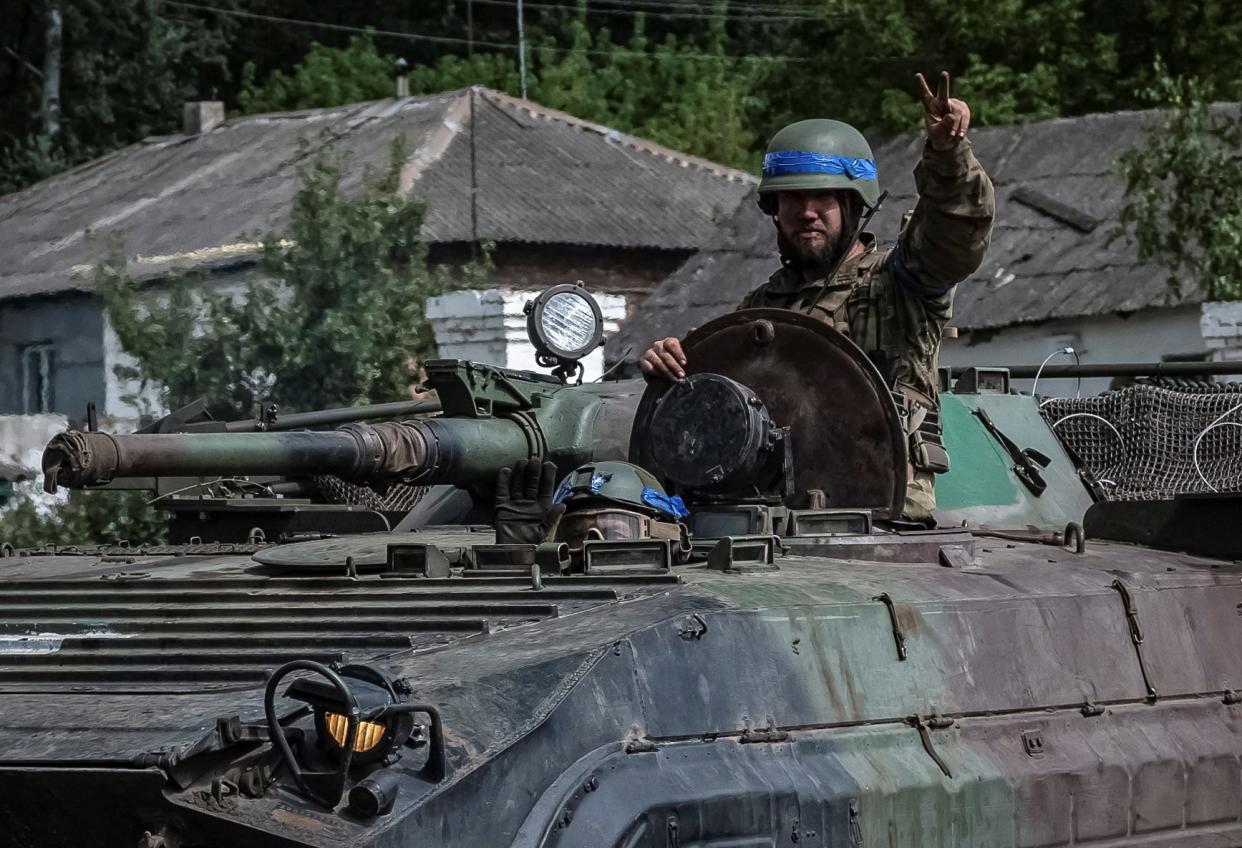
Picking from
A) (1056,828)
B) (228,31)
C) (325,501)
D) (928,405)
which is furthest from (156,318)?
(228,31)

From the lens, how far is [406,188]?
29.6 m

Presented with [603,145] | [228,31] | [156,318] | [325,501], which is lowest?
[325,501]

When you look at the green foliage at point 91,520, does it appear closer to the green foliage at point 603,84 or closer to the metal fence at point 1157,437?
the metal fence at point 1157,437

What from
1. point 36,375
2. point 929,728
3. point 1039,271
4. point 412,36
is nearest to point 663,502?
point 929,728

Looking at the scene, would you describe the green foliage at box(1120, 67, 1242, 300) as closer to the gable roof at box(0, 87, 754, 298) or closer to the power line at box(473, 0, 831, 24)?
the gable roof at box(0, 87, 754, 298)

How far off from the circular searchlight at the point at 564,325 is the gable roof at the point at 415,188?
63.6ft

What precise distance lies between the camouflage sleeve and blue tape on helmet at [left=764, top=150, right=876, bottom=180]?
0.52m

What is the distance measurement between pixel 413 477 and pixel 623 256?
23748 mm

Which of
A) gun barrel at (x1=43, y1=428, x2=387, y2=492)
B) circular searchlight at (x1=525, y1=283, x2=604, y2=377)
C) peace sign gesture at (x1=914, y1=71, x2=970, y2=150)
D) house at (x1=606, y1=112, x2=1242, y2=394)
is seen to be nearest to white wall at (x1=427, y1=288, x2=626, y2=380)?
house at (x1=606, y1=112, x2=1242, y2=394)

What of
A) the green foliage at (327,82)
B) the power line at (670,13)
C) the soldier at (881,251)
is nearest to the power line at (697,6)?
the power line at (670,13)

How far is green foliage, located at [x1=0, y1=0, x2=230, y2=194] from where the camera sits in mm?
38969

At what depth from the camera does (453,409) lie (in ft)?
28.1

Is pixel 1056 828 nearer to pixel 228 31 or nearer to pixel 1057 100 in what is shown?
pixel 1057 100

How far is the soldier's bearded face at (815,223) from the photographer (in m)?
8.15
